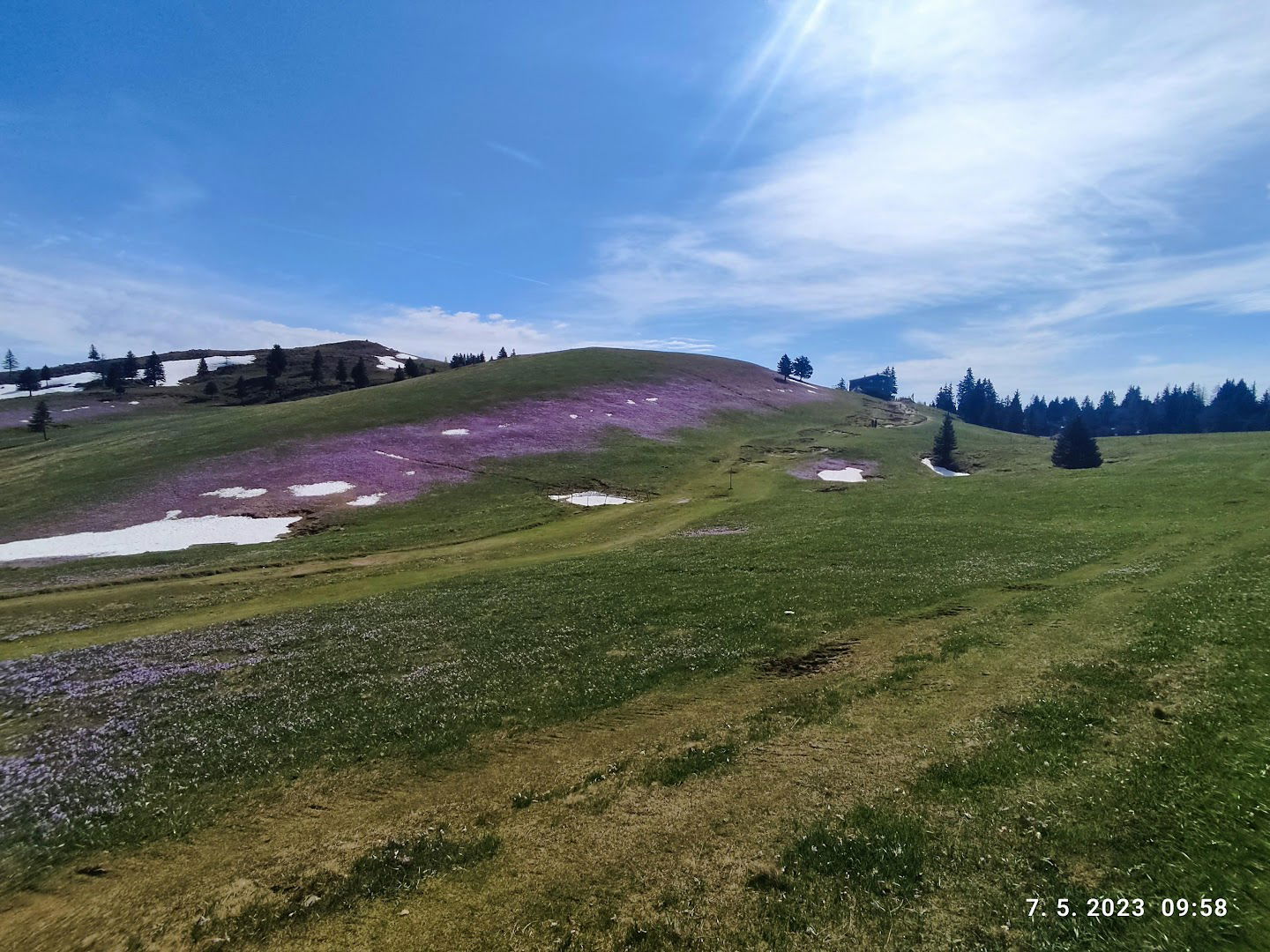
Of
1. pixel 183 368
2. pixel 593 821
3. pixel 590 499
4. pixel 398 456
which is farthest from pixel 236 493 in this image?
pixel 183 368

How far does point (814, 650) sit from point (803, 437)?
88.5 meters

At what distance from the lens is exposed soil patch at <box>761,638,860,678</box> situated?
838 inches

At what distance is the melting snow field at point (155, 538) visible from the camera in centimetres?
4788

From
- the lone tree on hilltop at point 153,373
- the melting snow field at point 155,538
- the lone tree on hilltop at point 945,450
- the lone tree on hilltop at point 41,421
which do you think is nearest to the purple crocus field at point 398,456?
the melting snow field at point 155,538

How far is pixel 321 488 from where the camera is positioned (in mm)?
64688

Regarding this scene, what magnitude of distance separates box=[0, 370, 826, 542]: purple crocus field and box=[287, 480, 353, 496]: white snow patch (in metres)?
0.56

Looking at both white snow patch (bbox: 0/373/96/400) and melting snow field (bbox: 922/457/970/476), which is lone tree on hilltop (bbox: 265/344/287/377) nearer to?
white snow patch (bbox: 0/373/96/400)

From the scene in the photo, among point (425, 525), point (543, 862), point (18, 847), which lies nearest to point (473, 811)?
point (543, 862)

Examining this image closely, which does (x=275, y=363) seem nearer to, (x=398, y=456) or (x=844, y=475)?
(x=398, y=456)

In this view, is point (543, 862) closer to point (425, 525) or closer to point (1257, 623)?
point (1257, 623)

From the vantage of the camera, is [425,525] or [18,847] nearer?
[18,847]

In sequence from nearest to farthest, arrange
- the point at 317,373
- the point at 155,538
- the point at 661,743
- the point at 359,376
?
the point at 661,743 → the point at 155,538 → the point at 359,376 → the point at 317,373

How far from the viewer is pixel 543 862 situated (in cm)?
1231

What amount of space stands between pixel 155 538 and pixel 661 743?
186 feet
